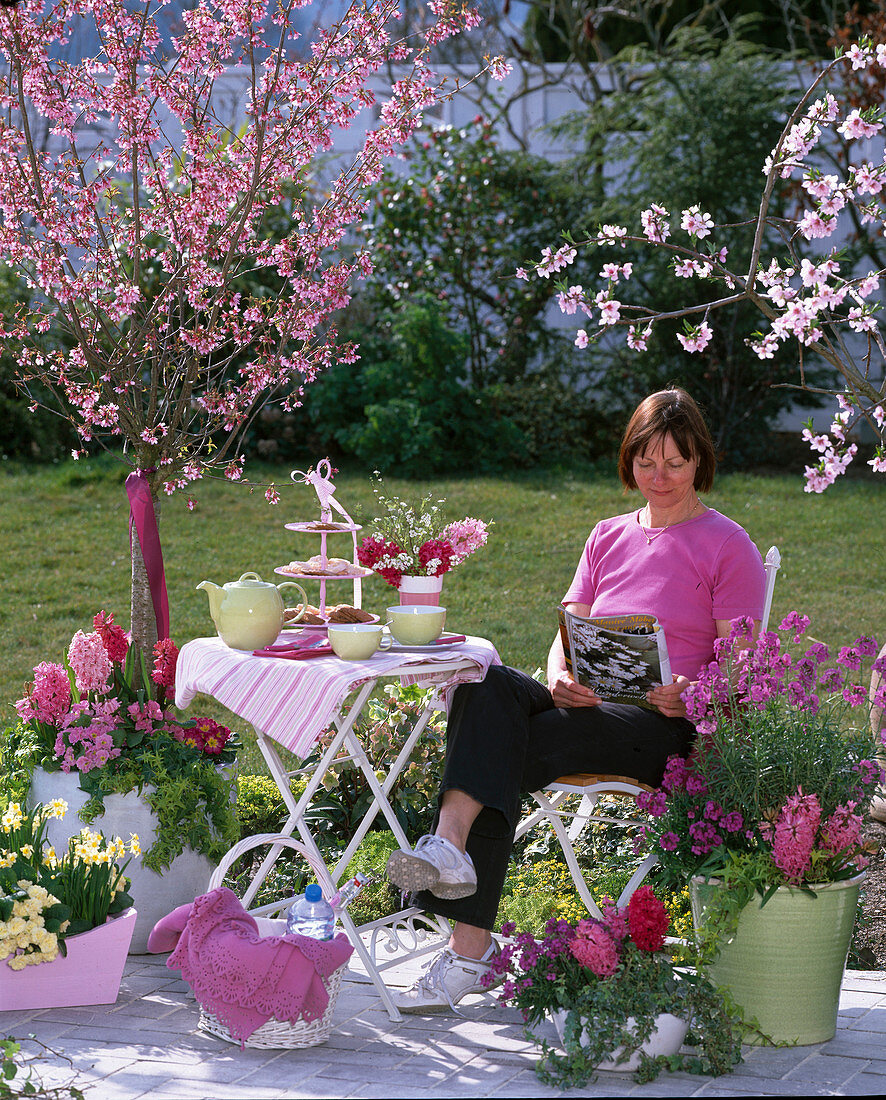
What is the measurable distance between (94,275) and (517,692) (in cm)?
164

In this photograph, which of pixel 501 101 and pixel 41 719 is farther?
pixel 501 101

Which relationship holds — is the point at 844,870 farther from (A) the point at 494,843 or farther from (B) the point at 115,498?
(B) the point at 115,498

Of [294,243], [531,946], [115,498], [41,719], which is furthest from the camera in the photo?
[115,498]

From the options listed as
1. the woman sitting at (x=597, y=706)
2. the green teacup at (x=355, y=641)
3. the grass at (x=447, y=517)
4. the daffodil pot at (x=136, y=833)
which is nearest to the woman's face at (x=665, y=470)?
the woman sitting at (x=597, y=706)

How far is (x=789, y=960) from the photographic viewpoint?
2.65 m

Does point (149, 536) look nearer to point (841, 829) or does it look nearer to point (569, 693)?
point (569, 693)

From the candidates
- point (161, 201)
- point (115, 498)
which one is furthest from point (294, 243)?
point (115, 498)

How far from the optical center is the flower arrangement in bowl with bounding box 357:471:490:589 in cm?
321

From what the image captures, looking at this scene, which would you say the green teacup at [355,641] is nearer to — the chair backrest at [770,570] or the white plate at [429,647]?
the white plate at [429,647]

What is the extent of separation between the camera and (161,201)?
372cm

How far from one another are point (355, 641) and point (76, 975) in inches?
36.5

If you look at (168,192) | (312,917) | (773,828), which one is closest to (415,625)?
(312,917)

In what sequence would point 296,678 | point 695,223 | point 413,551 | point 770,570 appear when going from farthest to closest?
point 770,570, point 413,551, point 695,223, point 296,678

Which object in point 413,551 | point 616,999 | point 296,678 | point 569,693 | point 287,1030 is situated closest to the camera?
point 616,999
